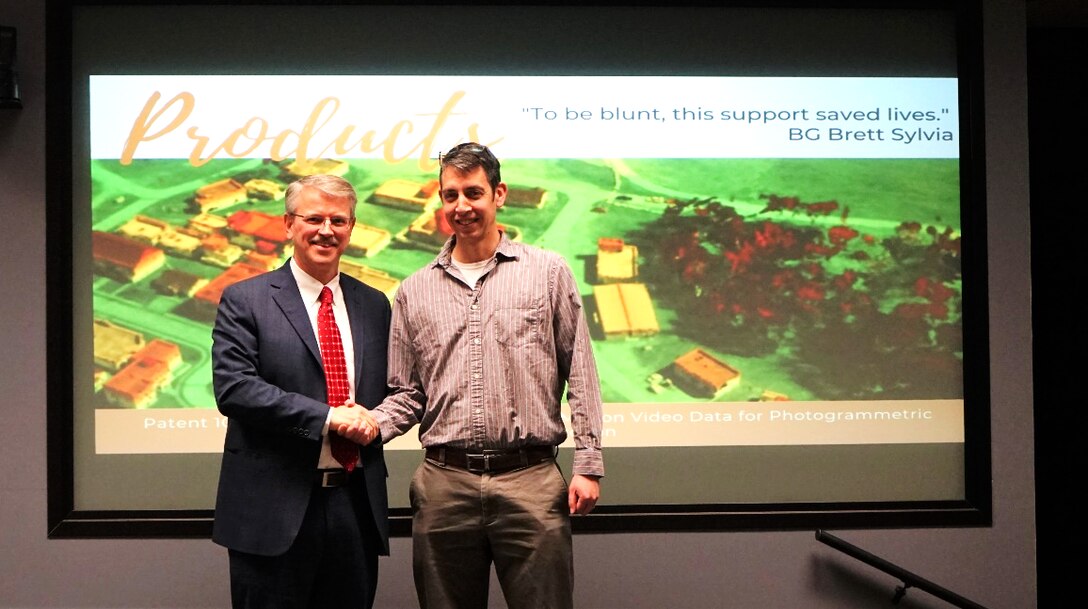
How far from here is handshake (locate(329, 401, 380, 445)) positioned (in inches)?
79.6

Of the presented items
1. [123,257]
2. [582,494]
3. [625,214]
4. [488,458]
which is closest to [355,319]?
[488,458]

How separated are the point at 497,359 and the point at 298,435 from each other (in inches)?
20.0

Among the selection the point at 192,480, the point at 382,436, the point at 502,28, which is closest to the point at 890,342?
the point at 502,28

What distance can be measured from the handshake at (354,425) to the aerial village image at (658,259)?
121cm

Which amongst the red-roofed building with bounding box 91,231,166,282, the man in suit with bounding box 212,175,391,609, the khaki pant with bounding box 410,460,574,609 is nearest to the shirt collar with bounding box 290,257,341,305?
the man in suit with bounding box 212,175,391,609

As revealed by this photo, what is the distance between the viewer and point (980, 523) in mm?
3287

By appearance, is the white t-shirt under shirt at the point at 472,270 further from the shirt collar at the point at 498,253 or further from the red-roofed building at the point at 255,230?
the red-roofed building at the point at 255,230

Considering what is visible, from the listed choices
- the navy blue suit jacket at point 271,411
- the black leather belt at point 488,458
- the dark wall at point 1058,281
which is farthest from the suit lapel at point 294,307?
the dark wall at point 1058,281

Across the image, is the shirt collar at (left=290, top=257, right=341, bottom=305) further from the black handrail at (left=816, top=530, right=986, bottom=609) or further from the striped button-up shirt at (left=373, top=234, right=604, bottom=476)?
the black handrail at (left=816, top=530, right=986, bottom=609)

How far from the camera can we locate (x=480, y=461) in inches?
83.5

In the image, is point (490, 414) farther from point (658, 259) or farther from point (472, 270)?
point (658, 259)

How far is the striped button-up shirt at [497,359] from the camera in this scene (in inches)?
83.7

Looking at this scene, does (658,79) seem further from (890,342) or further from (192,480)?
(192,480)

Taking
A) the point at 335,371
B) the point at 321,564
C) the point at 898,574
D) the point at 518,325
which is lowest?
the point at 898,574
